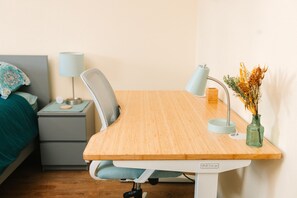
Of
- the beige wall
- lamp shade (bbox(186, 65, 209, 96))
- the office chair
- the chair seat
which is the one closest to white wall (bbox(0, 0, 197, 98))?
the beige wall

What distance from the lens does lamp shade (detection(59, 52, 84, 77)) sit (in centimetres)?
286

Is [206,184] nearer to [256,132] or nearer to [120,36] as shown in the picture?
[256,132]

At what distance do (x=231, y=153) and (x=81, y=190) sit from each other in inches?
66.9

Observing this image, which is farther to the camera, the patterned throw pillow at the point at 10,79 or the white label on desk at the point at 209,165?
the patterned throw pillow at the point at 10,79

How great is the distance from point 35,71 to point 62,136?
0.80 m

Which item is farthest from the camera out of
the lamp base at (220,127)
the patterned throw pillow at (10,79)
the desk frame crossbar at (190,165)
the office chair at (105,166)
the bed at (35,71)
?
the bed at (35,71)

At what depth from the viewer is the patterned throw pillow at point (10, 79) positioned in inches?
107

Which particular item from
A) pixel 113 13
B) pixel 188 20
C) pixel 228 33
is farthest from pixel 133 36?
pixel 228 33

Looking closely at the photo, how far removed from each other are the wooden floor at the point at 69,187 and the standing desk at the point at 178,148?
1017 mm

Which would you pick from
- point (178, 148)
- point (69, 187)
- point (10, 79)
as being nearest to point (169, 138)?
point (178, 148)

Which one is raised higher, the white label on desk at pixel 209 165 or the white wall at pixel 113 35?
the white wall at pixel 113 35

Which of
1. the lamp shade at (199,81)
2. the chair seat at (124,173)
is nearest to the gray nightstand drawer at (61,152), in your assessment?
the chair seat at (124,173)

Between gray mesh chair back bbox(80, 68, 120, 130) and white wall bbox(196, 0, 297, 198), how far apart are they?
2.72ft

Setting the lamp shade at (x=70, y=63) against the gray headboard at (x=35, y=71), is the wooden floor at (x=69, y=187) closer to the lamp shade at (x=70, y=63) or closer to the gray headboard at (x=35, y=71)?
the gray headboard at (x=35, y=71)
